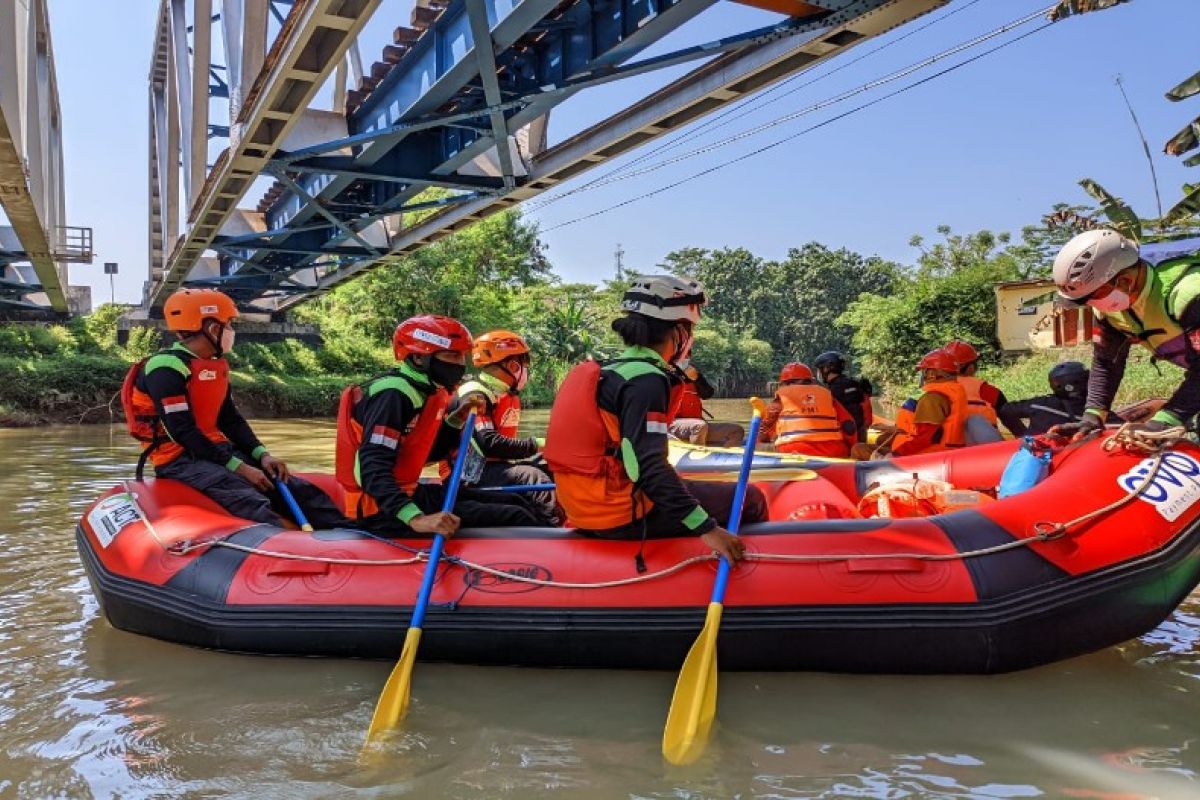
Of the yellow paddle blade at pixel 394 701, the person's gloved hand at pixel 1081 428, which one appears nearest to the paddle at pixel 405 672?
the yellow paddle blade at pixel 394 701

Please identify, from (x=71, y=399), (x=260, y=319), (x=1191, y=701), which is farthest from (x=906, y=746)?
(x=260, y=319)

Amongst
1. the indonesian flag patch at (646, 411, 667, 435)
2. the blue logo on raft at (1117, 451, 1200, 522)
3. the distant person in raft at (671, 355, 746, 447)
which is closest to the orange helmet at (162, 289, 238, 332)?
the indonesian flag patch at (646, 411, 667, 435)

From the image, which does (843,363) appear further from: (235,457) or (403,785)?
(403,785)

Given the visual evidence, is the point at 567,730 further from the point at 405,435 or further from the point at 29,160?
the point at 29,160

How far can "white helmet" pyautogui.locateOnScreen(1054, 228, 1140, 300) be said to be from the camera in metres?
3.54

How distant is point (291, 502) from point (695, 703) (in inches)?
107

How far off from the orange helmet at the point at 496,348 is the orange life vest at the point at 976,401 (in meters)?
3.05

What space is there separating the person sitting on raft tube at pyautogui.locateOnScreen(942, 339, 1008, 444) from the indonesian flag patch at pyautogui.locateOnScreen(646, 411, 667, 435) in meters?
3.43

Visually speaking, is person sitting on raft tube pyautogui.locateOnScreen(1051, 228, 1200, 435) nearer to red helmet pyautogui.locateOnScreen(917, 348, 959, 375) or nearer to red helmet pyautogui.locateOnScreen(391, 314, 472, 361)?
red helmet pyautogui.locateOnScreen(917, 348, 959, 375)

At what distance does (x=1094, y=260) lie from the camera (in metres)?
3.55

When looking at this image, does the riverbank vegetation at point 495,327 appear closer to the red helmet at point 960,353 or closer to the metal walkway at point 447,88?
the metal walkway at point 447,88

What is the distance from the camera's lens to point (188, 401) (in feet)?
14.9

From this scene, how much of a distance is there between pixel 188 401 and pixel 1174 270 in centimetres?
451

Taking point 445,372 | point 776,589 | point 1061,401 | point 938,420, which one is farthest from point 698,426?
point 776,589
